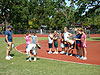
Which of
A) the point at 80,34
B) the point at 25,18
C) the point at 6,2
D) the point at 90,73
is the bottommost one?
the point at 90,73

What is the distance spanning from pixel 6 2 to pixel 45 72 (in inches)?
1908

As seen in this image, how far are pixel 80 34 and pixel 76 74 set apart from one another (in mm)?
4397

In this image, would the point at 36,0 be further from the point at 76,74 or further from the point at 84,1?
the point at 76,74

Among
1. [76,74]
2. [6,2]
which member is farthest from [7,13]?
[76,74]

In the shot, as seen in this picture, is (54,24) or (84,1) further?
(54,24)

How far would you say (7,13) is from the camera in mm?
54875

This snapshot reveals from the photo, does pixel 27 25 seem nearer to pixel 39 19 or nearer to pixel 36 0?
pixel 39 19

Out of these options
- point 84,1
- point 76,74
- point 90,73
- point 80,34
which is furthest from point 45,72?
point 84,1

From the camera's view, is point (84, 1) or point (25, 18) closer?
point (84, 1)

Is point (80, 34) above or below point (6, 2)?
below

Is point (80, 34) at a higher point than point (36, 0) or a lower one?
lower

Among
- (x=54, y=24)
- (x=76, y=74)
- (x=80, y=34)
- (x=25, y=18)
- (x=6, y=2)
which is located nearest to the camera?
(x=76, y=74)

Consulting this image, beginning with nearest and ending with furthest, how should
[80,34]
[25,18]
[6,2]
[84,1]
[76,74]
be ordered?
1. [76,74]
2. [80,34]
3. [84,1]
4. [6,2]
5. [25,18]

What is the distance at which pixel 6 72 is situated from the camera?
718cm
